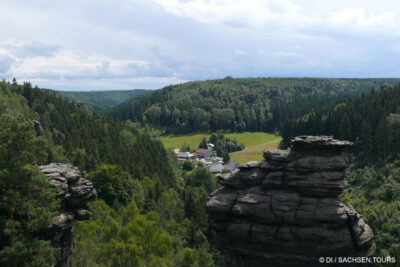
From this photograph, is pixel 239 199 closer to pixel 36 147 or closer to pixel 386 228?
pixel 36 147

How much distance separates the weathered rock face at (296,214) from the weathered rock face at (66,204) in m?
13.7

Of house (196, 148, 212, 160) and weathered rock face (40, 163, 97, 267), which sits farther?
house (196, 148, 212, 160)

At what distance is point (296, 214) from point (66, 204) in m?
22.4

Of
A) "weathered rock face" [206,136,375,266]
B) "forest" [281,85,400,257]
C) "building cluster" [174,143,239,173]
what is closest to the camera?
"weathered rock face" [206,136,375,266]

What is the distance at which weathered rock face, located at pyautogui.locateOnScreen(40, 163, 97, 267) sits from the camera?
29672 mm

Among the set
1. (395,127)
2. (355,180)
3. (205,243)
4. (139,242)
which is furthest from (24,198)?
(395,127)

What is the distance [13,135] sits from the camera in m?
25.4

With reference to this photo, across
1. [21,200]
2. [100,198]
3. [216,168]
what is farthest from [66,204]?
[216,168]

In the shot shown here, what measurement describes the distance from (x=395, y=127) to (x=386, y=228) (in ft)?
172

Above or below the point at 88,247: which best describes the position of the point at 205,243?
below

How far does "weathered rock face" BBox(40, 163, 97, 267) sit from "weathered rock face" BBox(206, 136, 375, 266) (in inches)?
540

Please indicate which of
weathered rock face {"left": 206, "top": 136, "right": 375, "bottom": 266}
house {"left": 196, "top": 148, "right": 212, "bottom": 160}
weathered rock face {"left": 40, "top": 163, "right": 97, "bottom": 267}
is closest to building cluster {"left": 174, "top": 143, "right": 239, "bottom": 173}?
house {"left": 196, "top": 148, "right": 212, "bottom": 160}

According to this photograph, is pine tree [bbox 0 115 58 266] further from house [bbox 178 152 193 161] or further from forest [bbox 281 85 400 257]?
house [bbox 178 152 193 161]

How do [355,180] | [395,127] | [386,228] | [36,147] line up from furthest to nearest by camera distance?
[395,127], [355,180], [386,228], [36,147]
